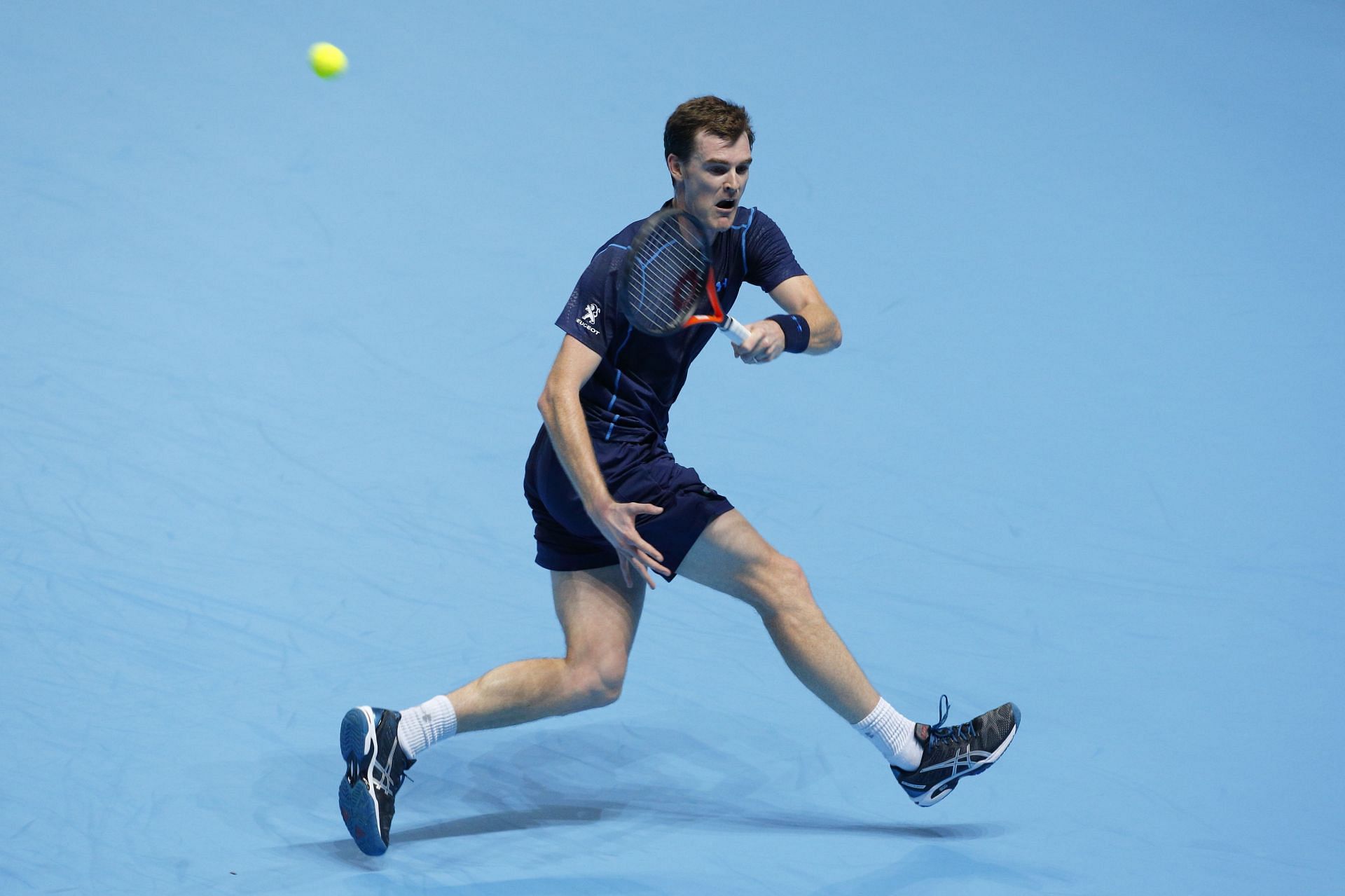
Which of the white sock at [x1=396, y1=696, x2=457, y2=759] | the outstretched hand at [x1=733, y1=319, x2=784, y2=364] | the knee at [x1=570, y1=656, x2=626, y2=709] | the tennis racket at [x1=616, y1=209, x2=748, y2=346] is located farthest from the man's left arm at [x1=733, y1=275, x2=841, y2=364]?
the white sock at [x1=396, y1=696, x2=457, y2=759]

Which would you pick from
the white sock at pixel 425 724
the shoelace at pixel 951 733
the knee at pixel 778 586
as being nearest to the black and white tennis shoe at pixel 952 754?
the shoelace at pixel 951 733

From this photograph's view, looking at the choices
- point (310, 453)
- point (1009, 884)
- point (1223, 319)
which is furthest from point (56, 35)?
point (1009, 884)

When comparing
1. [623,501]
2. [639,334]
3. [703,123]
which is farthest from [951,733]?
[703,123]

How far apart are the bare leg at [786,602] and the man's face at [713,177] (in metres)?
0.72

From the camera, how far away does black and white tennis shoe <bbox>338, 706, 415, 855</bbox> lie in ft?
10.7

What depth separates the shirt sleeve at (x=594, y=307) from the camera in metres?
3.31

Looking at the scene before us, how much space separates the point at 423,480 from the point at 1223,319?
347 centimetres

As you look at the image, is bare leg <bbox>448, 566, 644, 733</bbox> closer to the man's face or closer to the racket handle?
the racket handle

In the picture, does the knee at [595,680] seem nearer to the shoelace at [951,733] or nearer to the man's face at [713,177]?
the shoelace at [951,733]

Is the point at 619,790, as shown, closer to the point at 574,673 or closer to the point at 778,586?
the point at 574,673

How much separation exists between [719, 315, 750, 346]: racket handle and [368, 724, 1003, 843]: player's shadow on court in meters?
1.22

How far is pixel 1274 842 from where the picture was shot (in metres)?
3.42

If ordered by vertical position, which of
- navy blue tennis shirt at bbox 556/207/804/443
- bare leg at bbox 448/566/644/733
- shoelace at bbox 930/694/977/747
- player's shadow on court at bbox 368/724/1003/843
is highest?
navy blue tennis shirt at bbox 556/207/804/443

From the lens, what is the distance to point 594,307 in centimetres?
332
